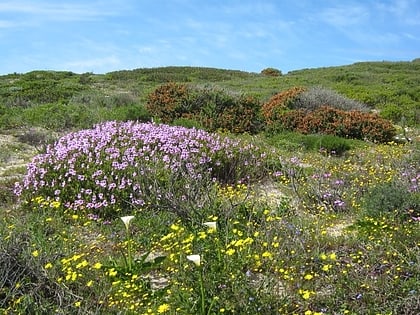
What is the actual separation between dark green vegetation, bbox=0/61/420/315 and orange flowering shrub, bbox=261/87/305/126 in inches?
69.5

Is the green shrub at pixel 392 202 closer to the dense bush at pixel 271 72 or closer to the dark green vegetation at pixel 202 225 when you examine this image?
the dark green vegetation at pixel 202 225

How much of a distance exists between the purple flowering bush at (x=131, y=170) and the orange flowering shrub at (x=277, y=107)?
6.50m

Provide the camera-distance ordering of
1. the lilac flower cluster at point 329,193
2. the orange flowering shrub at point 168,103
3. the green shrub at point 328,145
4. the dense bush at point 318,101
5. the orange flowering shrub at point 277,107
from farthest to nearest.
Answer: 1. the dense bush at point 318,101
2. the orange flowering shrub at point 168,103
3. the orange flowering shrub at point 277,107
4. the green shrub at point 328,145
5. the lilac flower cluster at point 329,193

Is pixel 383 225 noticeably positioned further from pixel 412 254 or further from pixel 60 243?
pixel 60 243

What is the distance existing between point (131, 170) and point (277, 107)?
30.4 ft

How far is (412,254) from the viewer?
4551 millimetres

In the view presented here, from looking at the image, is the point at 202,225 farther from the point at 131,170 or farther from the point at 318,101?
the point at 318,101

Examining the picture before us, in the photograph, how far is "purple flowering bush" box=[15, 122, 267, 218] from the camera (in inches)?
264

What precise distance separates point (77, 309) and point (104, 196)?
3.04 m

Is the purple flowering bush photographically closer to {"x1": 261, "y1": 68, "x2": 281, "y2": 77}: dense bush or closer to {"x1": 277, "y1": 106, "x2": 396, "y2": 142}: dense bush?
{"x1": 277, "y1": 106, "x2": 396, "y2": 142}: dense bush

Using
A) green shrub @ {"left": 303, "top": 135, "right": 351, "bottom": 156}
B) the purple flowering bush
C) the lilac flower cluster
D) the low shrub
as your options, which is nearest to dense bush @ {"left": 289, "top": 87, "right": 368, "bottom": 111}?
green shrub @ {"left": 303, "top": 135, "right": 351, "bottom": 156}

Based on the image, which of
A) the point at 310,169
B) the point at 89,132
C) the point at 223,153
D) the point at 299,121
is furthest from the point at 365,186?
the point at 299,121

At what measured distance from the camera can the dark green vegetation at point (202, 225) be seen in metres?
4.08

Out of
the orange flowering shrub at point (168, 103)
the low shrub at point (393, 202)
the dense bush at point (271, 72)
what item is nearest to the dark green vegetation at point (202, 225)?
the low shrub at point (393, 202)
